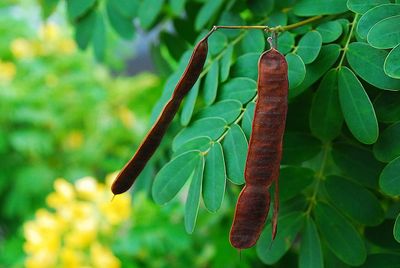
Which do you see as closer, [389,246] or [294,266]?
[389,246]

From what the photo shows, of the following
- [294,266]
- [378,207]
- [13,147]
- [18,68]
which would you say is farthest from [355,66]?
[18,68]

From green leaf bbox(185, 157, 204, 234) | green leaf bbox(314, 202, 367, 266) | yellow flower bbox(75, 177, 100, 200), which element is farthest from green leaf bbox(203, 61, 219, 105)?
yellow flower bbox(75, 177, 100, 200)

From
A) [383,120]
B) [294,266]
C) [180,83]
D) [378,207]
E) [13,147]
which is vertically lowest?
[294,266]

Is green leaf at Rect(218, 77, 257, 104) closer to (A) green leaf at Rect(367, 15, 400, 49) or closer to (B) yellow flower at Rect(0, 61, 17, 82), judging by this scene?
(A) green leaf at Rect(367, 15, 400, 49)

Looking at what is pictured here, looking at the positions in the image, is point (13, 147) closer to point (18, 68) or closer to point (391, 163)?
point (18, 68)

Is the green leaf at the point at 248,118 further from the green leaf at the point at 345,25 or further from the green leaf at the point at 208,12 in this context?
the green leaf at the point at 208,12
